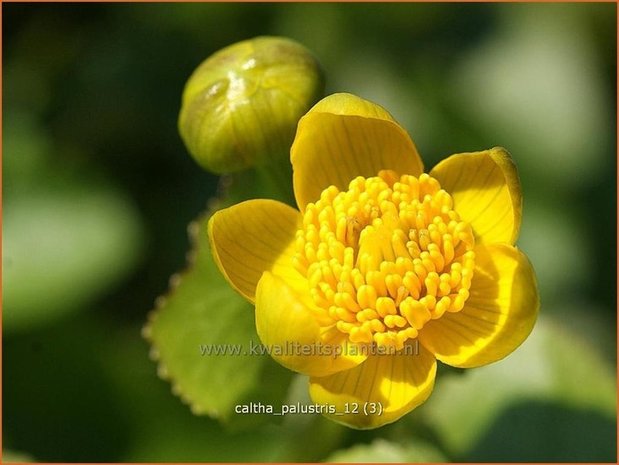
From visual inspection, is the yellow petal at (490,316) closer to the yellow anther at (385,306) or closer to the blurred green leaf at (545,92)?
the yellow anther at (385,306)

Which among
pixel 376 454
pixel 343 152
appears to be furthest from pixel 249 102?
pixel 376 454

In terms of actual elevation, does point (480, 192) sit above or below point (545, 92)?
above

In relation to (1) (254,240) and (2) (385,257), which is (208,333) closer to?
(1) (254,240)

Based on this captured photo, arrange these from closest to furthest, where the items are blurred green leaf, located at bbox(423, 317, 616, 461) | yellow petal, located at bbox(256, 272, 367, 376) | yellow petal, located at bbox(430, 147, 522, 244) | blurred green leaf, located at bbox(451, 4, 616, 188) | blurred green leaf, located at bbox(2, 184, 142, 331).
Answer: yellow petal, located at bbox(256, 272, 367, 376) → yellow petal, located at bbox(430, 147, 522, 244) → blurred green leaf, located at bbox(423, 317, 616, 461) → blurred green leaf, located at bbox(2, 184, 142, 331) → blurred green leaf, located at bbox(451, 4, 616, 188)

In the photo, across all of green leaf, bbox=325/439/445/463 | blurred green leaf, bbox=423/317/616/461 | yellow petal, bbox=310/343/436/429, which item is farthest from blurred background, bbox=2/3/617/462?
yellow petal, bbox=310/343/436/429

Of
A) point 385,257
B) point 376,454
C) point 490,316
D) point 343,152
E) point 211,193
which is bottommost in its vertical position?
point 376,454

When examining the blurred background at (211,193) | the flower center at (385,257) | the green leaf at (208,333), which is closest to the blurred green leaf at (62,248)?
the blurred background at (211,193)

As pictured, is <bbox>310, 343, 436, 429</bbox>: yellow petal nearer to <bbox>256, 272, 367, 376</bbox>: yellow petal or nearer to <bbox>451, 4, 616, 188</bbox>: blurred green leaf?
<bbox>256, 272, 367, 376</bbox>: yellow petal
